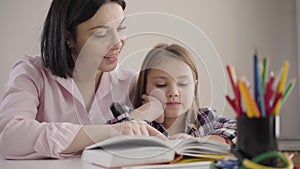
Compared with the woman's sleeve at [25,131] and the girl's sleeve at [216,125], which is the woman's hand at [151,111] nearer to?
the girl's sleeve at [216,125]

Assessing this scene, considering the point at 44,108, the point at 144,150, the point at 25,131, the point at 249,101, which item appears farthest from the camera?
the point at 44,108

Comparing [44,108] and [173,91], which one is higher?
[173,91]

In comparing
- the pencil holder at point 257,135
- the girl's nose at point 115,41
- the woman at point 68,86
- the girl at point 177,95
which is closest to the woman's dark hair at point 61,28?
the woman at point 68,86

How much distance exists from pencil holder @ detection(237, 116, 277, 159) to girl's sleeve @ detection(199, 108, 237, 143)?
645 mm

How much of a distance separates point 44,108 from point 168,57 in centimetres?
46

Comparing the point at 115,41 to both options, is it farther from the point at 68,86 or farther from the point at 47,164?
the point at 47,164

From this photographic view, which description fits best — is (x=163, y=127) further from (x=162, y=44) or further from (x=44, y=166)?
(x=44, y=166)

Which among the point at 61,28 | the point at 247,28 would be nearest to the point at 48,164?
the point at 61,28

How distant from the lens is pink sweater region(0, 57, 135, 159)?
3.87ft

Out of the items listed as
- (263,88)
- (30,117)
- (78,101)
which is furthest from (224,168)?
(78,101)

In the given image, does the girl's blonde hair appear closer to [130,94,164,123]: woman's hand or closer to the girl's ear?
[130,94,164,123]: woman's hand

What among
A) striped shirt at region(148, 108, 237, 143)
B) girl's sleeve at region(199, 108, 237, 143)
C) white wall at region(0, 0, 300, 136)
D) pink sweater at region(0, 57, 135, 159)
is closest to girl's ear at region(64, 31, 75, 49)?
pink sweater at region(0, 57, 135, 159)

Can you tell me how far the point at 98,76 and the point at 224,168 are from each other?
40.3 inches

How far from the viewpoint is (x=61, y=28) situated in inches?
54.6
